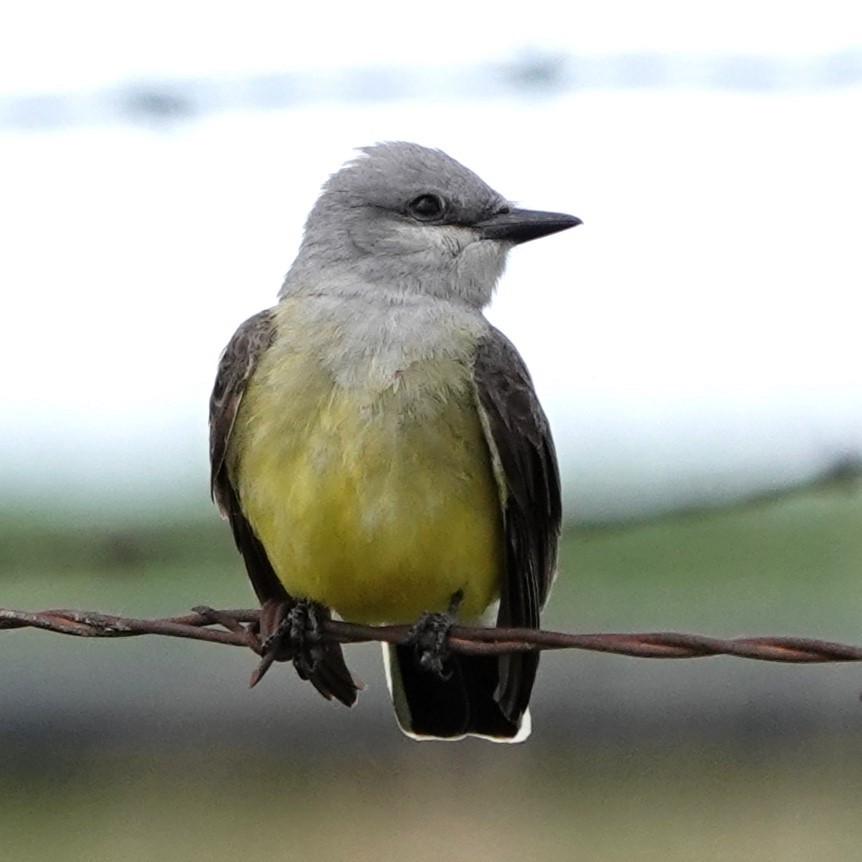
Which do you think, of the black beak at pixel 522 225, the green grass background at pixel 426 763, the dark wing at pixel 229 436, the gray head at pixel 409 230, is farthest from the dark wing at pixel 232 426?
the green grass background at pixel 426 763

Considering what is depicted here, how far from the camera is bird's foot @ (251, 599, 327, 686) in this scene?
4227mm

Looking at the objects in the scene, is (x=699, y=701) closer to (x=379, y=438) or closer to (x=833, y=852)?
(x=833, y=852)

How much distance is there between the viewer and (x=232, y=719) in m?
9.36

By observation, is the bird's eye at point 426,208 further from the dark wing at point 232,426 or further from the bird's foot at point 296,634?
the bird's foot at point 296,634

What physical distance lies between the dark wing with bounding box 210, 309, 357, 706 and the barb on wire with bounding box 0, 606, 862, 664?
57cm

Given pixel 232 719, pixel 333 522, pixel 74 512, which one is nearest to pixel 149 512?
pixel 74 512

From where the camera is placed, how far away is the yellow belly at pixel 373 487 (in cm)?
422

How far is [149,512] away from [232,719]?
5604mm

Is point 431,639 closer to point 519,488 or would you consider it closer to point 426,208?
point 519,488

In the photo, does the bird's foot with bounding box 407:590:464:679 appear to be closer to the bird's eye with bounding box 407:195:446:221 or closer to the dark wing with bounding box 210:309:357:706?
the dark wing with bounding box 210:309:357:706

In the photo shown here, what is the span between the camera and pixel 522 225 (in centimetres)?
502

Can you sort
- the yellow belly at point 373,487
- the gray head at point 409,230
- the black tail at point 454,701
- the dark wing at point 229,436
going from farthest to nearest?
1. the gray head at point 409,230
2. the black tail at point 454,701
3. the dark wing at point 229,436
4. the yellow belly at point 373,487

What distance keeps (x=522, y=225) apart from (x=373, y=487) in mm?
1141

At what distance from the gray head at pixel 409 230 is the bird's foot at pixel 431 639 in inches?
39.8
